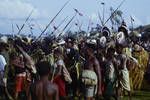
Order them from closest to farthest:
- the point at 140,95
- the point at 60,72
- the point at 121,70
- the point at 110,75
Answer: the point at 60,72 < the point at 110,75 < the point at 121,70 < the point at 140,95

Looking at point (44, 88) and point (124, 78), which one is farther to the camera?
point (124, 78)

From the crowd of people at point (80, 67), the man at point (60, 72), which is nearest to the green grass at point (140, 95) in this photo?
the crowd of people at point (80, 67)

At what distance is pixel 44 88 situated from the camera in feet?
28.2

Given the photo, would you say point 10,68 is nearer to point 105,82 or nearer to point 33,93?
point 105,82

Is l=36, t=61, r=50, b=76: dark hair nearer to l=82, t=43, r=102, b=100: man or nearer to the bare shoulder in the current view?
the bare shoulder

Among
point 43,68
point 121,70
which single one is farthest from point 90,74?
point 43,68

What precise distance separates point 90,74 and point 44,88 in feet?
14.4

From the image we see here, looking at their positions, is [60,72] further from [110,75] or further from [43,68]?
[43,68]

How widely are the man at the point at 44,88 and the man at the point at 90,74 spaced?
428 cm

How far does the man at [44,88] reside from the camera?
8.59 meters

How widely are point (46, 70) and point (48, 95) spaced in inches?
14.5

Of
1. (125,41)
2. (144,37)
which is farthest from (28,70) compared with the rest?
(144,37)

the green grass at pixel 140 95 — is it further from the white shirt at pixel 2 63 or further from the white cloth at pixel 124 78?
the white shirt at pixel 2 63

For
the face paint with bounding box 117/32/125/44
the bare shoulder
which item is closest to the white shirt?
the face paint with bounding box 117/32/125/44
